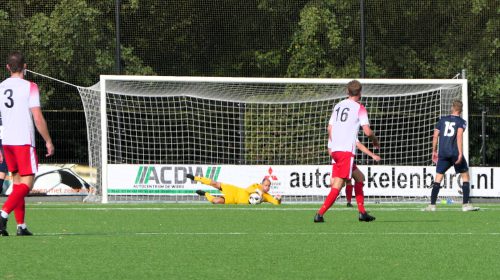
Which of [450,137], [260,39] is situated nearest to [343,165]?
[450,137]

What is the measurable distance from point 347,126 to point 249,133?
1095 cm

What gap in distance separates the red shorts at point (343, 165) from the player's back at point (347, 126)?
67 millimetres

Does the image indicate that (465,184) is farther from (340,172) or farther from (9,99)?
(9,99)

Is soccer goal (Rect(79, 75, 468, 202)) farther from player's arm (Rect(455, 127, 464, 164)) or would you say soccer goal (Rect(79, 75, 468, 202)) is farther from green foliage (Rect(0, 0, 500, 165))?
player's arm (Rect(455, 127, 464, 164))

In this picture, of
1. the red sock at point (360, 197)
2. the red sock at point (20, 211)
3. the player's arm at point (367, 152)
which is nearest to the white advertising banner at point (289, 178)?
the player's arm at point (367, 152)

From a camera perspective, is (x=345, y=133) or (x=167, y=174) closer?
(x=345, y=133)

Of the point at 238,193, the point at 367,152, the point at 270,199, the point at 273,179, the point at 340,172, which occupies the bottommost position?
the point at 270,199

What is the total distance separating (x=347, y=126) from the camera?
46.8ft

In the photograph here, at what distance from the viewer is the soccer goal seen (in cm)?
2369

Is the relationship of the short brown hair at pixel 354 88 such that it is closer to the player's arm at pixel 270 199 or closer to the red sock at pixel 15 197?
the red sock at pixel 15 197

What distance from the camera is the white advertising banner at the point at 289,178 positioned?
934 inches

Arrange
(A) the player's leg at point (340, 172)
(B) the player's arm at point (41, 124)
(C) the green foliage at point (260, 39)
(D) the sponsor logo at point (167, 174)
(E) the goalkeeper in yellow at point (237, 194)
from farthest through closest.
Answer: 1. (C) the green foliage at point (260, 39)
2. (D) the sponsor logo at point (167, 174)
3. (E) the goalkeeper in yellow at point (237, 194)
4. (A) the player's leg at point (340, 172)
5. (B) the player's arm at point (41, 124)

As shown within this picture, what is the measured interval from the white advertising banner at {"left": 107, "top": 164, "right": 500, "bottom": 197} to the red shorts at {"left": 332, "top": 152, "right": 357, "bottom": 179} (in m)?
9.53

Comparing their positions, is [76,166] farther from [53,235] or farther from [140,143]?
[53,235]
